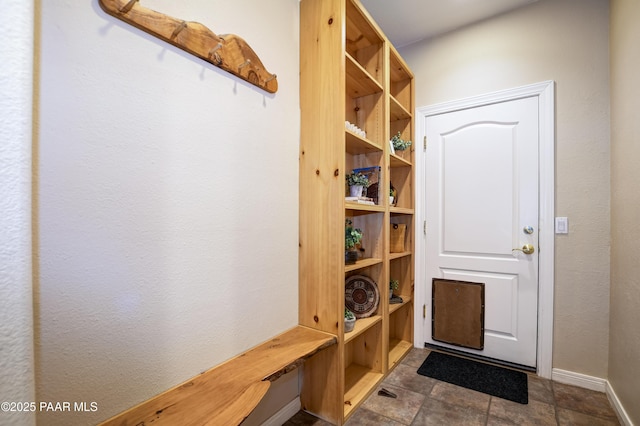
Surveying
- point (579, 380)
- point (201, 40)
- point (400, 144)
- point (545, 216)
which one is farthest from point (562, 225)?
point (201, 40)

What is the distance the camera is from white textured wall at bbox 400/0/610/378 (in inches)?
74.0

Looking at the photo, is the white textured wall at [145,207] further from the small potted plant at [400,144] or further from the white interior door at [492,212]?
the white interior door at [492,212]

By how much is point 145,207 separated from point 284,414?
4.45ft

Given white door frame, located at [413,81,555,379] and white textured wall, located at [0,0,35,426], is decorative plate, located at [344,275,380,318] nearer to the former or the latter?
white door frame, located at [413,81,555,379]

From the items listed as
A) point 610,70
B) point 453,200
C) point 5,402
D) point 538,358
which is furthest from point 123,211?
point 610,70

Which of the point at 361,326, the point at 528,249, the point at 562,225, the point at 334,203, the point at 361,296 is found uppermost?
the point at 334,203

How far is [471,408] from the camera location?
169cm

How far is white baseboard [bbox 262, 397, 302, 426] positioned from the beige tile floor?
0.03 metres

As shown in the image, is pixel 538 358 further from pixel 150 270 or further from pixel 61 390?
pixel 61 390

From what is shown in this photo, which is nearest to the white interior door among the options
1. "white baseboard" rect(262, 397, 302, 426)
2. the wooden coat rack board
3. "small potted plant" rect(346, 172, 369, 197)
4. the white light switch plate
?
the white light switch plate

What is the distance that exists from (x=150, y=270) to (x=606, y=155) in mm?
2675

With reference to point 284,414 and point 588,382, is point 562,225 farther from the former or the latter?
point 284,414

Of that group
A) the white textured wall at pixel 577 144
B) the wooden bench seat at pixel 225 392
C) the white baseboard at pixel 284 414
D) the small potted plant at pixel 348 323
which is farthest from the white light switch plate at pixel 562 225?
the white baseboard at pixel 284 414

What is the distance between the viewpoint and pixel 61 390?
827 mm
